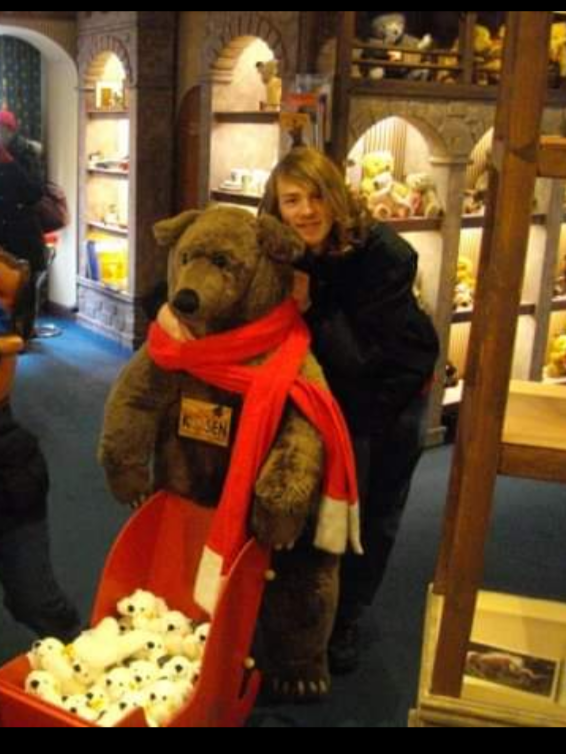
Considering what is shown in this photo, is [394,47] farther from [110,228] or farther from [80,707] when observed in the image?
[80,707]

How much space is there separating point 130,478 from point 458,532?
121cm

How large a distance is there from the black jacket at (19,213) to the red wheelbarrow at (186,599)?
362 centimetres

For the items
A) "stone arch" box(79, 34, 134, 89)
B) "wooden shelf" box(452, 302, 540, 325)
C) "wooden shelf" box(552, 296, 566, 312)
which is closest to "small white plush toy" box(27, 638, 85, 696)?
"wooden shelf" box(452, 302, 540, 325)

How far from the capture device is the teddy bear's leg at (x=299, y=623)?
82.5 inches

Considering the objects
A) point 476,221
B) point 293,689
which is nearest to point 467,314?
point 476,221

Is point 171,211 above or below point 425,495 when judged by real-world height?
above

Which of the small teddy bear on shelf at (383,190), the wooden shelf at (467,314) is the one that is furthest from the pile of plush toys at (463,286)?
the small teddy bear on shelf at (383,190)

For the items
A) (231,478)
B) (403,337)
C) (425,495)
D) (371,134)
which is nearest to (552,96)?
(371,134)

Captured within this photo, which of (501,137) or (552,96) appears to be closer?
(501,137)

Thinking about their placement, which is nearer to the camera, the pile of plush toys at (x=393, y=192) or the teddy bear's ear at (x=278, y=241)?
the teddy bear's ear at (x=278, y=241)

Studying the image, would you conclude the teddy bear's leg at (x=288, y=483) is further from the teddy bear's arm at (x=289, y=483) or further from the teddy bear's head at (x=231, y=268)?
the teddy bear's head at (x=231, y=268)

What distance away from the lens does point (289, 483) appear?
73.5 inches

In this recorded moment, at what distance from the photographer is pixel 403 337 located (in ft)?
7.04
